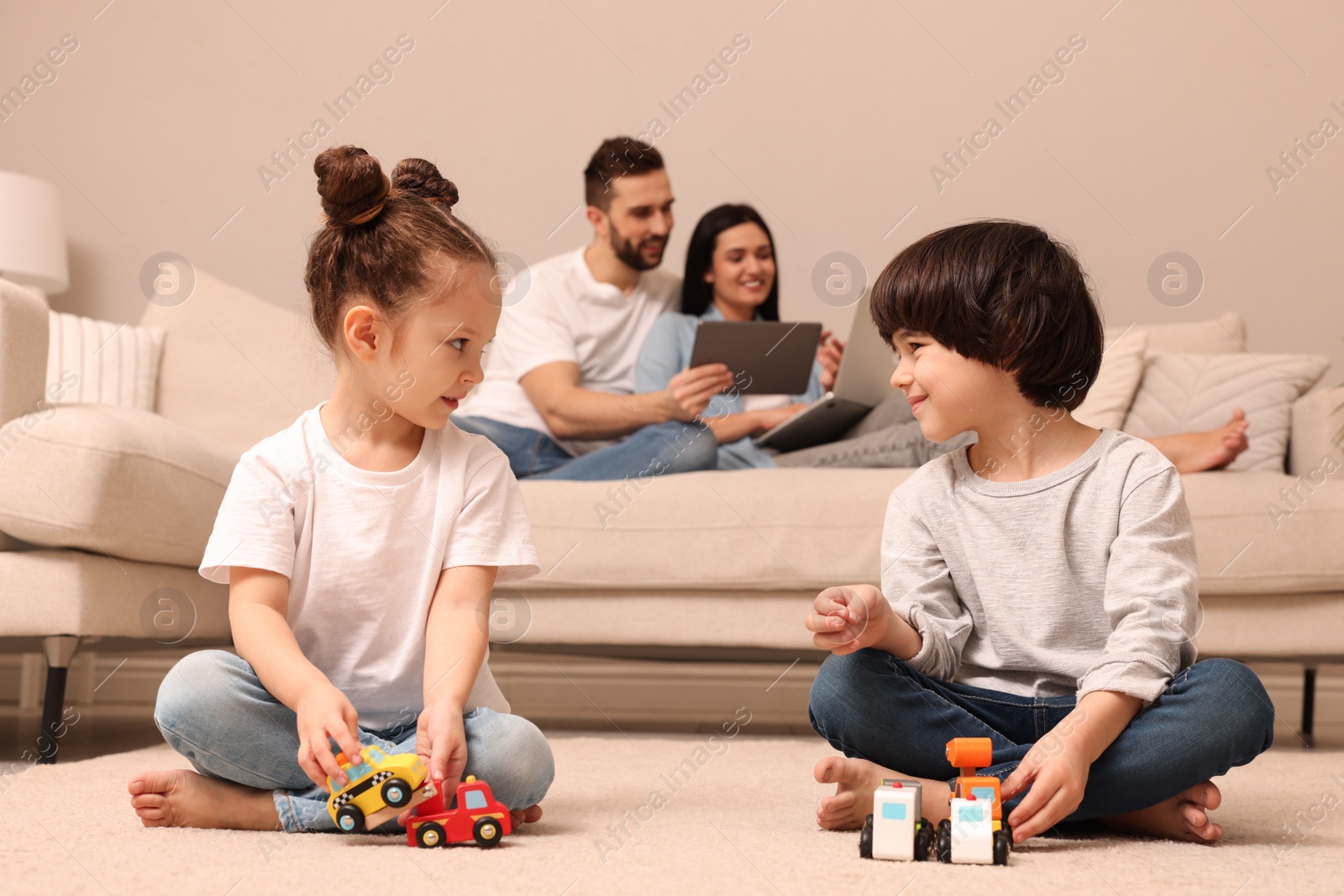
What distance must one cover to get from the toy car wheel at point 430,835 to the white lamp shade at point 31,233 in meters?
2.15

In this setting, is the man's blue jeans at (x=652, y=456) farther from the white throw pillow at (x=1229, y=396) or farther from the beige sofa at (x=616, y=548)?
the white throw pillow at (x=1229, y=396)

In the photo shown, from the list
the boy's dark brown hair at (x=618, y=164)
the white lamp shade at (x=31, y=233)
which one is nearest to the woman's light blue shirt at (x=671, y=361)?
the boy's dark brown hair at (x=618, y=164)

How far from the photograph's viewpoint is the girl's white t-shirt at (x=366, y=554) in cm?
96

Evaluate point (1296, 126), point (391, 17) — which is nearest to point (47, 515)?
point (391, 17)

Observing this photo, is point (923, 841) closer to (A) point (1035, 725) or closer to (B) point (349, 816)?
(A) point (1035, 725)

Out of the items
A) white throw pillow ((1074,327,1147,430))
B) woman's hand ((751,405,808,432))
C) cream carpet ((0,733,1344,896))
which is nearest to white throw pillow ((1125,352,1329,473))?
white throw pillow ((1074,327,1147,430))

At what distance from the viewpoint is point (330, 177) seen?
940 millimetres

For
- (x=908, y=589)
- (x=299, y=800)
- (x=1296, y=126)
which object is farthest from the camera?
(x=1296, y=126)

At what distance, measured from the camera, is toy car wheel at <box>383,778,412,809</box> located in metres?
0.77

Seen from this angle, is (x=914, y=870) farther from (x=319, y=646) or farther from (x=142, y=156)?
(x=142, y=156)

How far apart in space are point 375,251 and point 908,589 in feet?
1.90

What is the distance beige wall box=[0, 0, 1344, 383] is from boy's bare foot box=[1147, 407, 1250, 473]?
1036 mm

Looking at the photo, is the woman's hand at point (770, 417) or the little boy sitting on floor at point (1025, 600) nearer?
the little boy sitting on floor at point (1025, 600)

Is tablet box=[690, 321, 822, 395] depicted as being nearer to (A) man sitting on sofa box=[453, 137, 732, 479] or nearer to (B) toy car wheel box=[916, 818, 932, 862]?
(A) man sitting on sofa box=[453, 137, 732, 479]
